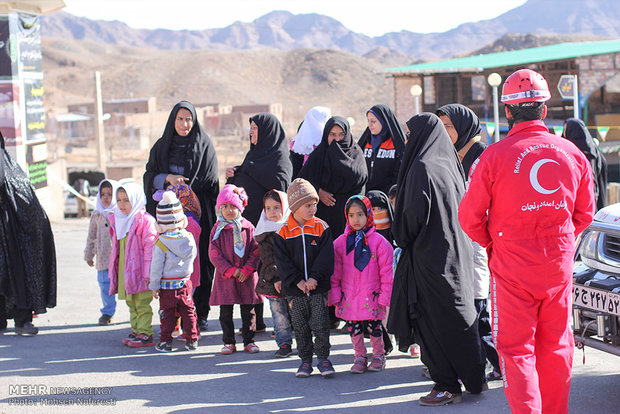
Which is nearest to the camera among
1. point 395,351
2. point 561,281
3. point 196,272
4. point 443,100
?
point 561,281

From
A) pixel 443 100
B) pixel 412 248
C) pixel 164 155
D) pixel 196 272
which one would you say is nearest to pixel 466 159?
pixel 412 248

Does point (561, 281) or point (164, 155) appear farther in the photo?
point (164, 155)

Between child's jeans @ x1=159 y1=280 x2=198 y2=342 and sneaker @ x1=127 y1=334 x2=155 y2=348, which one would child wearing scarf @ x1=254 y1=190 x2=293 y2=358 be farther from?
sneaker @ x1=127 y1=334 x2=155 y2=348

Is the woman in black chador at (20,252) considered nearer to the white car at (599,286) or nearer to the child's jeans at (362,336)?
the child's jeans at (362,336)

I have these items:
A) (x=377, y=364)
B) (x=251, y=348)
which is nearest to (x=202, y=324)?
(x=251, y=348)

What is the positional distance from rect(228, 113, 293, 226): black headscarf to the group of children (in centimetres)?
52

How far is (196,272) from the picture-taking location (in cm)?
675

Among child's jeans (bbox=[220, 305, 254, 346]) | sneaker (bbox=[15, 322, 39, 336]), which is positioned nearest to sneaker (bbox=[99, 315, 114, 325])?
sneaker (bbox=[15, 322, 39, 336])

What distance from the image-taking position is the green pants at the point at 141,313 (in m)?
6.70

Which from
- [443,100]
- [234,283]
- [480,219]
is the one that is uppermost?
[443,100]

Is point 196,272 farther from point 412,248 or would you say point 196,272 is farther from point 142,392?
point 412,248

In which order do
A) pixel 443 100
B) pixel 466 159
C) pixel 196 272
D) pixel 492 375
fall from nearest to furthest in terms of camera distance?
pixel 492 375 → pixel 466 159 → pixel 196 272 → pixel 443 100

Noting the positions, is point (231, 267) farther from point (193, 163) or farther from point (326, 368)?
point (193, 163)

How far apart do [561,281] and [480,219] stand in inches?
20.6
